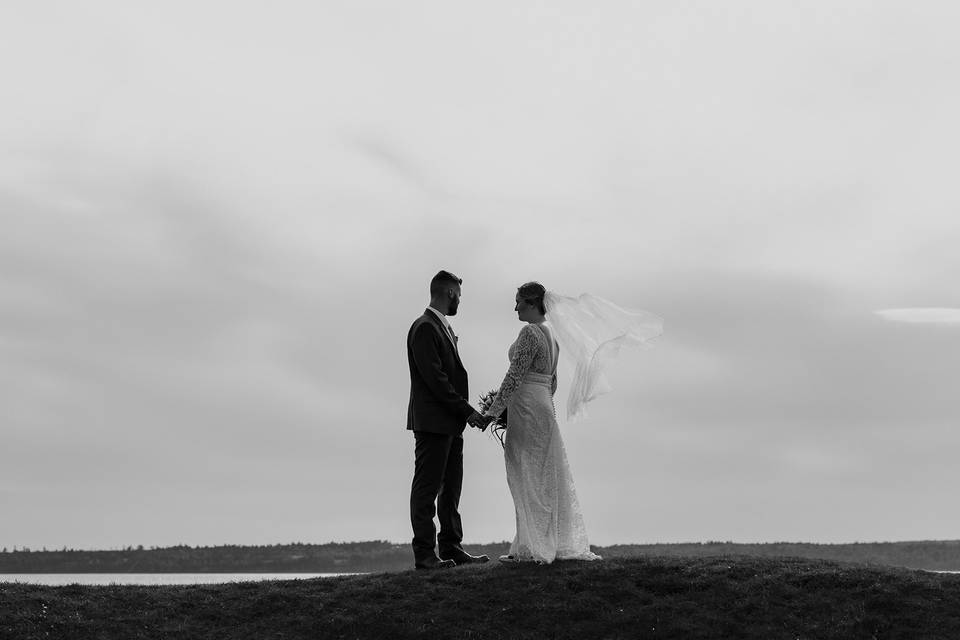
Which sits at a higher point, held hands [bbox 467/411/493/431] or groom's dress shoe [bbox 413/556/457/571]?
held hands [bbox 467/411/493/431]

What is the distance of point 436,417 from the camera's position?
14570 mm

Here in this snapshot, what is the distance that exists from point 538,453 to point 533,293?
2120 mm

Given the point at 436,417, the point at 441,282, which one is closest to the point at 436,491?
the point at 436,417

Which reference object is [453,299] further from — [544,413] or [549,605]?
[549,605]

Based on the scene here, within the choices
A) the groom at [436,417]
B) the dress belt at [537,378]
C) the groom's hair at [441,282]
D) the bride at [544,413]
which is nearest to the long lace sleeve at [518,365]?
the bride at [544,413]

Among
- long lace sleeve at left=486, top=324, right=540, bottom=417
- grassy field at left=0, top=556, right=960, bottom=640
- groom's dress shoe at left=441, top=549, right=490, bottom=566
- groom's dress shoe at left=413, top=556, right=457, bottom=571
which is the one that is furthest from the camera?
groom's dress shoe at left=441, top=549, right=490, bottom=566

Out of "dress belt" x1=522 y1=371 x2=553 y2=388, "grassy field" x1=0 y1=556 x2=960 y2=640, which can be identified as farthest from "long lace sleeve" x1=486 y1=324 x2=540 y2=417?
"grassy field" x1=0 y1=556 x2=960 y2=640

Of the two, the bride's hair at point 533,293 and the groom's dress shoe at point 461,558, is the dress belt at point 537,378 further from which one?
the groom's dress shoe at point 461,558

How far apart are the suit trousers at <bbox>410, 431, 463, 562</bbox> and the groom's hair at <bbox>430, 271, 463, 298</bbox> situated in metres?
1.93

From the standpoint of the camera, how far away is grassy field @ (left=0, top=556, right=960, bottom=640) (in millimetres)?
12531

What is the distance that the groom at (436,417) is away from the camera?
1457 cm

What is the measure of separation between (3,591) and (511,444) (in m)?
6.94

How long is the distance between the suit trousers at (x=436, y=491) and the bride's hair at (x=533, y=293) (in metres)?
2.12

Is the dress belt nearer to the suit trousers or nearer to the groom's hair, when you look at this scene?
the suit trousers
